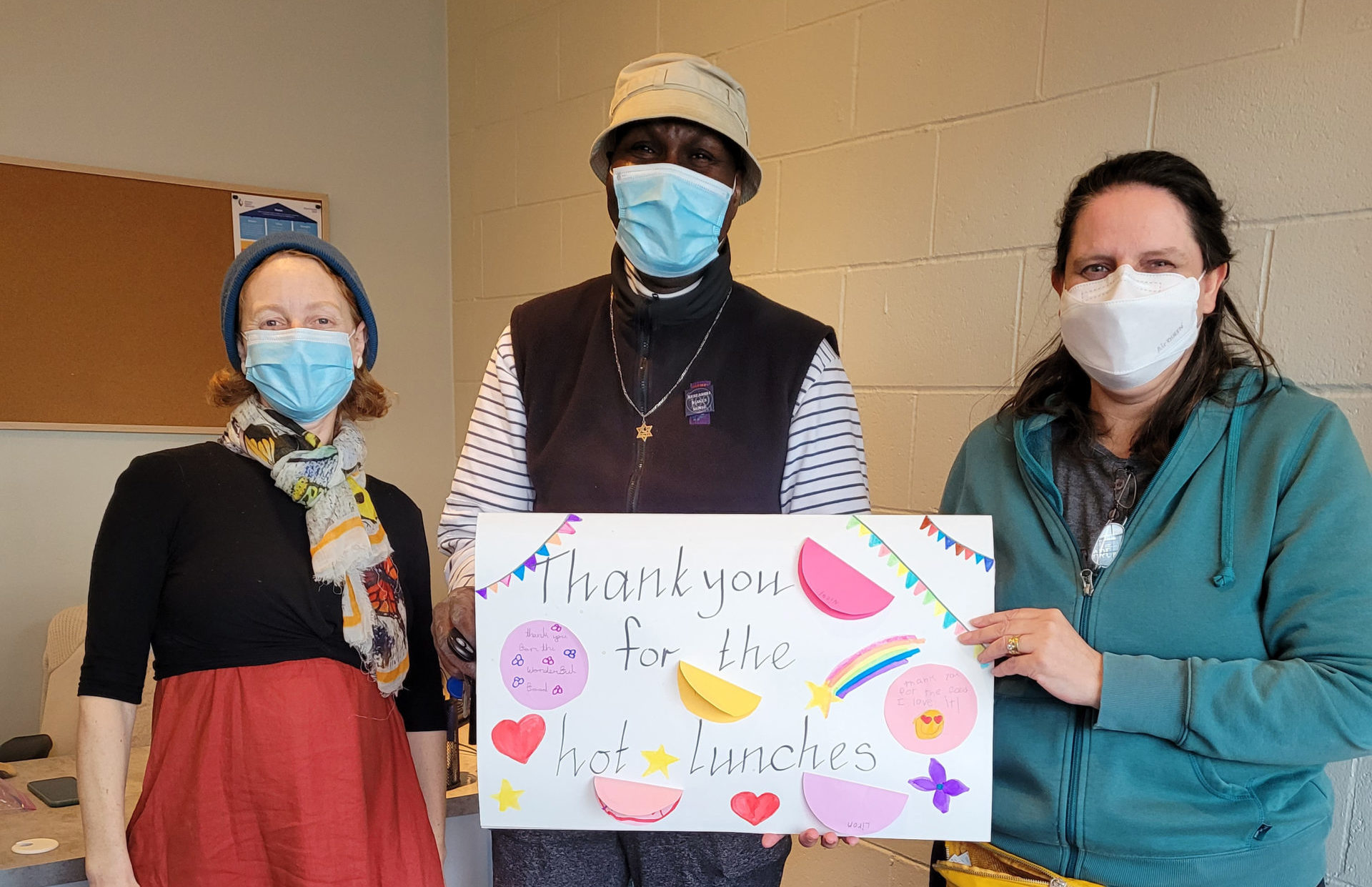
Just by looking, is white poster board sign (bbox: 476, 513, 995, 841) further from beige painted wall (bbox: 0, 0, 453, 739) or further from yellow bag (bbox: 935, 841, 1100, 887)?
beige painted wall (bbox: 0, 0, 453, 739)

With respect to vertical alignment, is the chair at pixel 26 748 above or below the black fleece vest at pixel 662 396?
below

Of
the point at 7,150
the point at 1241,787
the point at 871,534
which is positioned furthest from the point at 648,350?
the point at 7,150

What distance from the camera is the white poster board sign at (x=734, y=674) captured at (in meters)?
1.15

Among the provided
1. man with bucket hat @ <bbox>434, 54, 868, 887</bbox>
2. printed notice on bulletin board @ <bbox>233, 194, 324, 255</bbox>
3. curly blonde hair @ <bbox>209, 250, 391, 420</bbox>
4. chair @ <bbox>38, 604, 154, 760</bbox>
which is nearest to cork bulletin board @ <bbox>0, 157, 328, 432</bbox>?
printed notice on bulletin board @ <bbox>233, 194, 324, 255</bbox>

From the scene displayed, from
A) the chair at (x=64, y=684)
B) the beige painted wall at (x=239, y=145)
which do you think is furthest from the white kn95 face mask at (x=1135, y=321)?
the beige painted wall at (x=239, y=145)

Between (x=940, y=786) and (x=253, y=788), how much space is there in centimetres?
99

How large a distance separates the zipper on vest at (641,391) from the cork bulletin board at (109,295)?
230cm

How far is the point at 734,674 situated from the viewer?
3.85 ft

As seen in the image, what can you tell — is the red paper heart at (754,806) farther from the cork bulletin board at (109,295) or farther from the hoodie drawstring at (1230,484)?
the cork bulletin board at (109,295)

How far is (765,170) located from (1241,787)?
1.84m

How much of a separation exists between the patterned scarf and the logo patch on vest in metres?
0.57

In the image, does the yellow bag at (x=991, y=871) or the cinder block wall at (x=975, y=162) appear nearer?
the yellow bag at (x=991, y=871)

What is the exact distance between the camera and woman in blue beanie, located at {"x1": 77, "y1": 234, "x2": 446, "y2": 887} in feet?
4.25

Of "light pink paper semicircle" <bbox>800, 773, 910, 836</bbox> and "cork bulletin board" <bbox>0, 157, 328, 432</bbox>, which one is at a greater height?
"cork bulletin board" <bbox>0, 157, 328, 432</bbox>
